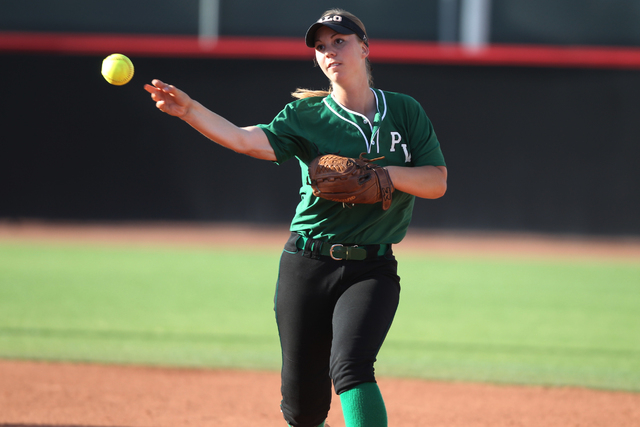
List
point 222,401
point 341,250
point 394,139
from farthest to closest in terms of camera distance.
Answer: point 222,401 → point 394,139 → point 341,250

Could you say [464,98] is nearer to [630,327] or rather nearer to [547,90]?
[547,90]

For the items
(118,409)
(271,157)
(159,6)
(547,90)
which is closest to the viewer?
(271,157)

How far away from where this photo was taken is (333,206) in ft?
8.57

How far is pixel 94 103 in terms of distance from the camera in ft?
46.4

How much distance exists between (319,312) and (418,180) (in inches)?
A: 24.5

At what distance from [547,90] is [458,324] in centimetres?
876

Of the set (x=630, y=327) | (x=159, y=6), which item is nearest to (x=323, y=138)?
(x=630, y=327)

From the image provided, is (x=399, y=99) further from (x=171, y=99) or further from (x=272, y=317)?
(x=272, y=317)

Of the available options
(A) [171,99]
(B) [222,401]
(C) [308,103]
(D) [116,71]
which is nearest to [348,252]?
(C) [308,103]

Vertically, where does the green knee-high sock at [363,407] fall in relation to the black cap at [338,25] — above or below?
below

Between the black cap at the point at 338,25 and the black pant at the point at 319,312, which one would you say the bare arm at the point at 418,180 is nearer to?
the black pant at the point at 319,312

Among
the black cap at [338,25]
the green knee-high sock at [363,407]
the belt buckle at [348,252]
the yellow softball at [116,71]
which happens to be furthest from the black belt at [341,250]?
the yellow softball at [116,71]

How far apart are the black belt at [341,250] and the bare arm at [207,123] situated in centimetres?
37

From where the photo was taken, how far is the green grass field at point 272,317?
4984mm
